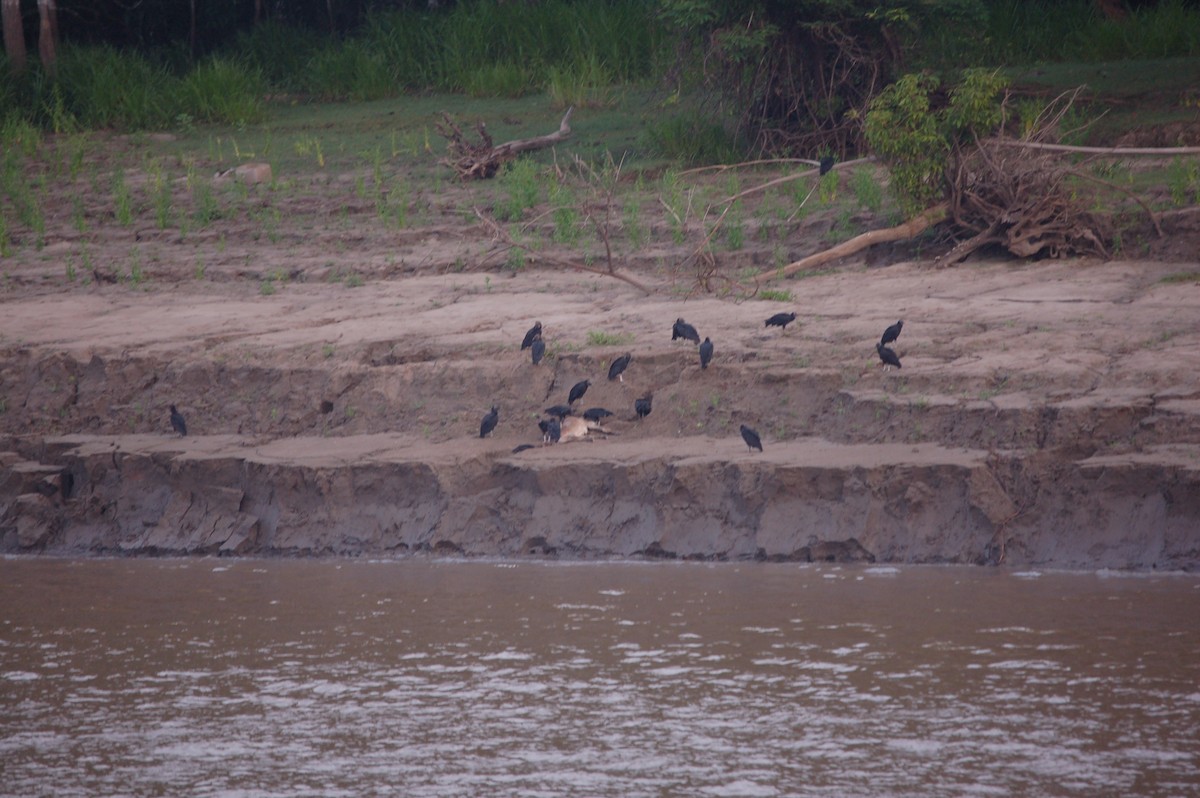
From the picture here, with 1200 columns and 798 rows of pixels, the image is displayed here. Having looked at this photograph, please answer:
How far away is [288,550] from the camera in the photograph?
7426mm

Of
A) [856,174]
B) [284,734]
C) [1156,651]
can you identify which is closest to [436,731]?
[284,734]

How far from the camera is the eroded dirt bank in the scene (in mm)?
6594

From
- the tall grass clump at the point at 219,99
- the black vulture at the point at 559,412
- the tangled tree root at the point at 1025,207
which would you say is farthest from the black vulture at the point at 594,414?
the tall grass clump at the point at 219,99

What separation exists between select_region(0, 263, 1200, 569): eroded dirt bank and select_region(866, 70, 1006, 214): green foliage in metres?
0.60

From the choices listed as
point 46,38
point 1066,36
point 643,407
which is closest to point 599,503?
point 643,407

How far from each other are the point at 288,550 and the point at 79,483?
1316 millimetres

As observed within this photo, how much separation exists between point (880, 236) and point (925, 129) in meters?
0.76

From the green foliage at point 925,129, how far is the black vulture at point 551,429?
11.7ft

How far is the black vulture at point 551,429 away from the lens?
289 inches

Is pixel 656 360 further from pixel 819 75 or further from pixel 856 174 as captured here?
pixel 819 75

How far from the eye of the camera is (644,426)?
7695 millimetres

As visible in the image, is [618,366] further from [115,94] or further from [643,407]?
[115,94]

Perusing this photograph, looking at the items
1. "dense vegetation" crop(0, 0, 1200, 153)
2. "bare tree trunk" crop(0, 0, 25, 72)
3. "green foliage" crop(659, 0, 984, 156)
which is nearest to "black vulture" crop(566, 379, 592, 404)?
"dense vegetation" crop(0, 0, 1200, 153)

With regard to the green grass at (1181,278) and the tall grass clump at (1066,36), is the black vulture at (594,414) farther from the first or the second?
the tall grass clump at (1066,36)
